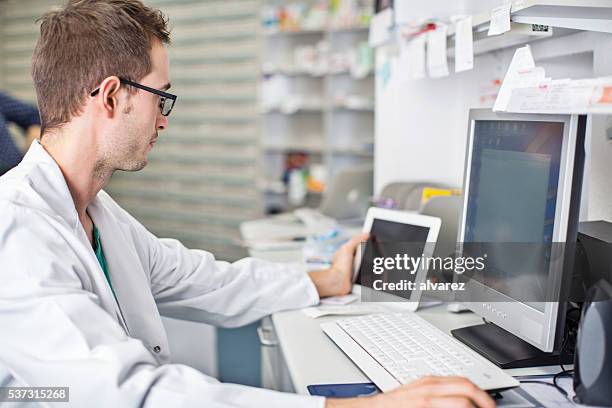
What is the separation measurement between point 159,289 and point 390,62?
1.37m

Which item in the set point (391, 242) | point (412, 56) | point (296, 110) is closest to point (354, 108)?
point (296, 110)

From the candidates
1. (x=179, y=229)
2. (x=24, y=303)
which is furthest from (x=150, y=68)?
(x=179, y=229)

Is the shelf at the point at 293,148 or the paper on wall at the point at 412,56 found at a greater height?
the paper on wall at the point at 412,56

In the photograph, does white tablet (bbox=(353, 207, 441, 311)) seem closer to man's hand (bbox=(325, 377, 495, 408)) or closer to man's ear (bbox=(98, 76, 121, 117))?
man's hand (bbox=(325, 377, 495, 408))

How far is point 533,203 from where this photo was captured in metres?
1.06

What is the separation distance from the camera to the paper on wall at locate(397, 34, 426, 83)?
1769 mm

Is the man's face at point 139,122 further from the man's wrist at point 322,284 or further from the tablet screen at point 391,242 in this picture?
the tablet screen at point 391,242

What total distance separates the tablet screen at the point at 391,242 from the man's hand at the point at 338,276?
0.12 ft

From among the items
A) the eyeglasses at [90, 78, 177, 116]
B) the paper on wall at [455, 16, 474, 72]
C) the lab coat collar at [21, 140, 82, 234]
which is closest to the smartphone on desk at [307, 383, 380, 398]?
the lab coat collar at [21, 140, 82, 234]

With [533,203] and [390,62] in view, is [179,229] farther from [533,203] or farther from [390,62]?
[533,203]

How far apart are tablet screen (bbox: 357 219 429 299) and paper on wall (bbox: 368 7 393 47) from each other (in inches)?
31.7

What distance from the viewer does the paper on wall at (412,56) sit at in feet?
5.80

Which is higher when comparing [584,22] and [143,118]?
[584,22]

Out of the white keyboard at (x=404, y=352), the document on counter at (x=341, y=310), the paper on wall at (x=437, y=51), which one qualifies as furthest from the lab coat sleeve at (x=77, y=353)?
the paper on wall at (x=437, y=51)
